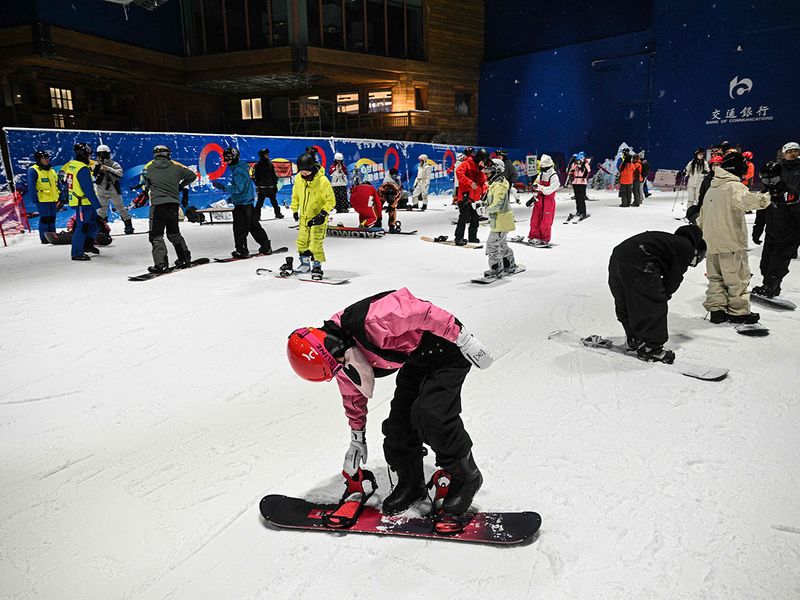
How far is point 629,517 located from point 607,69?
26.9 metres

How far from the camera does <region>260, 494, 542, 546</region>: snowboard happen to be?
2205mm

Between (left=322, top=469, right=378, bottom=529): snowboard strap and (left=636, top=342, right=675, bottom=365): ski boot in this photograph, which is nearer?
(left=322, top=469, right=378, bottom=529): snowboard strap

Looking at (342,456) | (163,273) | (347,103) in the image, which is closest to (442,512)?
(342,456)

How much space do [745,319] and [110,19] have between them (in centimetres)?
2339

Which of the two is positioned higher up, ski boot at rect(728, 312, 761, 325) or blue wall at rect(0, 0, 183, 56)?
blue wall at rect(0, 0, 183, 56)

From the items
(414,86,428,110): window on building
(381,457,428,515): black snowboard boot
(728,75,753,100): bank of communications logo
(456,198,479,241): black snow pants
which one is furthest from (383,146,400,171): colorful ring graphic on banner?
(381,457,428,515): black snowboard boot

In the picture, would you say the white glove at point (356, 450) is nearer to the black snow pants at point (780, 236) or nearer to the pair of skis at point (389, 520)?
the pair of skis at point (389, 520)

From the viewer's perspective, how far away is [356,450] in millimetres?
2289

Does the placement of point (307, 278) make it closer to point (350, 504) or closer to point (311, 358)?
point (350, 504)

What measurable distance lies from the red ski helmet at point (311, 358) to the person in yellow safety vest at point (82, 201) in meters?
7.66

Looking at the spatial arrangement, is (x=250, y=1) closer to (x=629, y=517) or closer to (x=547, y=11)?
(x=547, y=11)

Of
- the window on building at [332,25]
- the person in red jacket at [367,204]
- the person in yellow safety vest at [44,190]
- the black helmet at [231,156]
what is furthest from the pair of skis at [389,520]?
the window on building at [332,25]

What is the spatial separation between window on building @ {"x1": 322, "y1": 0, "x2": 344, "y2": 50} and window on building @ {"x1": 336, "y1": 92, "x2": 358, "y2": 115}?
2.45m

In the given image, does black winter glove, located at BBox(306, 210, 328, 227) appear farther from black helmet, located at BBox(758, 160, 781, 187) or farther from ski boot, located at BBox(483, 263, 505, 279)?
black helmet, located at BBox(758, 160, 781, 187)
